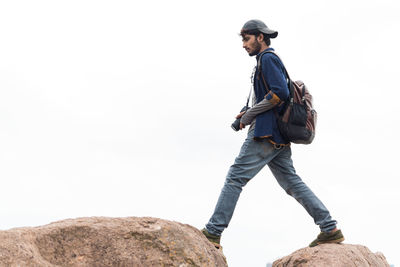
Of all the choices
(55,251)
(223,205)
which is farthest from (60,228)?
(223,205)

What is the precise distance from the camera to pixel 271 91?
6.70 metres

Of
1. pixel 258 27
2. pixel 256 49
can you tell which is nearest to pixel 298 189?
pixel 256 49

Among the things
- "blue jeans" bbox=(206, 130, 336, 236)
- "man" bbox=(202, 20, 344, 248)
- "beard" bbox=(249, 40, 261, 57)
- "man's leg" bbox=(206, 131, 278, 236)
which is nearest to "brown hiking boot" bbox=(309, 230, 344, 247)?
"blue jeans" bbox=(206, 130, 336, 236)

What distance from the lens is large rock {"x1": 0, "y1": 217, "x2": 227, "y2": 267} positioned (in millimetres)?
5562

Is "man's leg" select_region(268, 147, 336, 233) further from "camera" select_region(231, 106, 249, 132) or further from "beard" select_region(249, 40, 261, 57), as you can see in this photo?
"beard" select_region(249, 40, 261, 57)

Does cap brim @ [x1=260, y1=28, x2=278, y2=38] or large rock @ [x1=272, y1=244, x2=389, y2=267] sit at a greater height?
cap brim @ [x1=260, y1=28, x2=278, y2=38]

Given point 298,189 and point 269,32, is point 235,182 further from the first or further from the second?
point 269,32

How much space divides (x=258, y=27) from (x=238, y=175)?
6.76 ft

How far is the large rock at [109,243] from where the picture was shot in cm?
556

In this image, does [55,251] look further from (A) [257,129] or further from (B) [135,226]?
(A) [257,129]

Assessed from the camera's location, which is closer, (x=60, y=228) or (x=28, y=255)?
(x=28, y=255)

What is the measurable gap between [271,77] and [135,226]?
2.63 meters

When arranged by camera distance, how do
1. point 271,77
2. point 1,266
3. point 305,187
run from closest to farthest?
1. point 1,266
2. point 271,77
3. point 305,187

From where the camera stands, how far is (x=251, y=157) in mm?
6898
